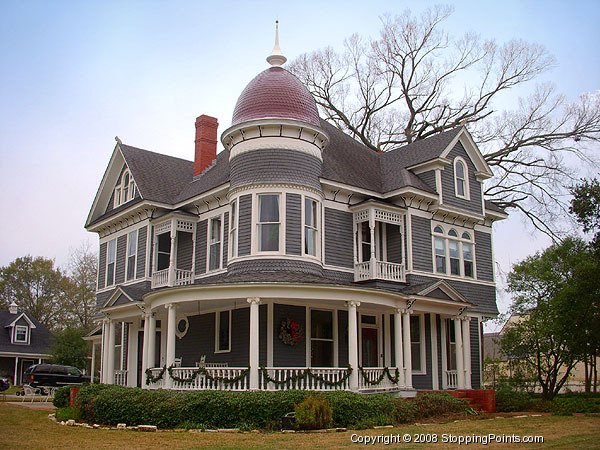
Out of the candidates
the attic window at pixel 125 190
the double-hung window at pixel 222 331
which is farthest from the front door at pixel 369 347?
the attic window at pixel 125 190

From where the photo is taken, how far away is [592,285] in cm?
1889

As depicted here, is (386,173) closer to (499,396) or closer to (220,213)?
(220,213)

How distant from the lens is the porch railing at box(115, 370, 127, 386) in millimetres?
23766

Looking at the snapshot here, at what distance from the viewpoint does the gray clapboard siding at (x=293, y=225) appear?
65.9 feet

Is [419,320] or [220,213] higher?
[220,213]

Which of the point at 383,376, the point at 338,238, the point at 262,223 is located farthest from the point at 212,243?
the point at 383,376

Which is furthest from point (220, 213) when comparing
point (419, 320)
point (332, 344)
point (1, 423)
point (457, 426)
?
point (457, 426)

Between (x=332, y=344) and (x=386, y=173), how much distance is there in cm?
730

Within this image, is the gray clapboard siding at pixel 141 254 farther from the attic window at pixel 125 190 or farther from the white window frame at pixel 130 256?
the attic window at pixel 125 190

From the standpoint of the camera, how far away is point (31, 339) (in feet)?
171

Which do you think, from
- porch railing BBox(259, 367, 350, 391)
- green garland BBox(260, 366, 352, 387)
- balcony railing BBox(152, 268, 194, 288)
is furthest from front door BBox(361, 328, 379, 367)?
balcony railing BBox(152, 268, 194, 288)

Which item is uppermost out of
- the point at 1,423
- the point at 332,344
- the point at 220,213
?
the point at 220,213

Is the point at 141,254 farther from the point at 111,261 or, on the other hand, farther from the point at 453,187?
the point at 453,187

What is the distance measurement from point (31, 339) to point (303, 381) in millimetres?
41686
